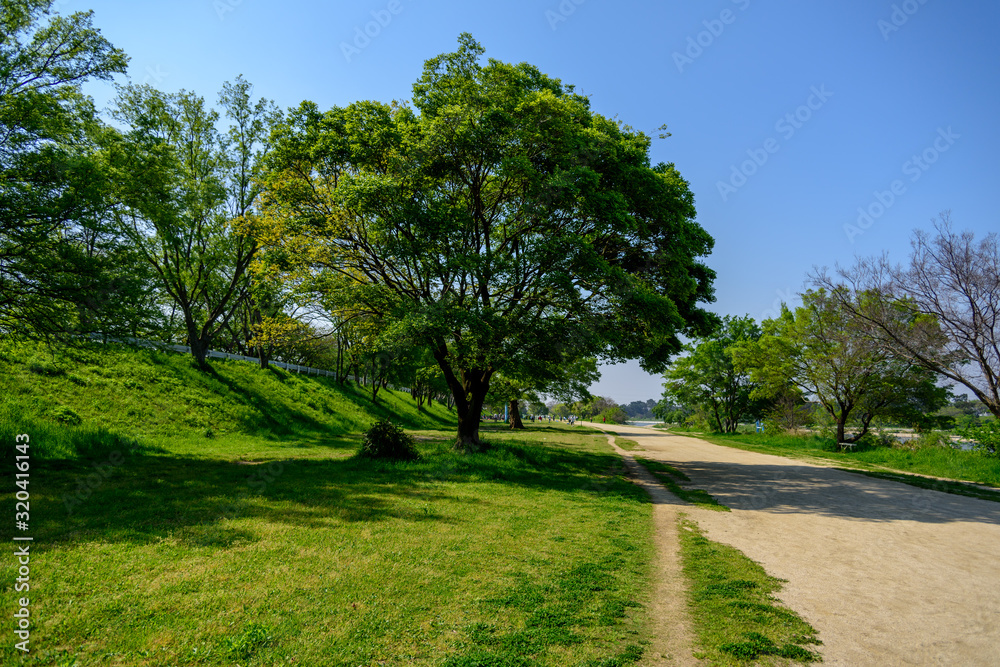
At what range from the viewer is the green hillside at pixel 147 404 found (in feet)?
45.1

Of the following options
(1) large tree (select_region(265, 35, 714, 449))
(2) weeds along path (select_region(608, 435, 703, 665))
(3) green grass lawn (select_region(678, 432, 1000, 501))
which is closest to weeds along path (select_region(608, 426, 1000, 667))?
(2) weeds along path (select_region(608, 435, 703, 665))

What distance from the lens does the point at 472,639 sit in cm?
395

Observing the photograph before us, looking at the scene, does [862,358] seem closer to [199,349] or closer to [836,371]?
[836,371]

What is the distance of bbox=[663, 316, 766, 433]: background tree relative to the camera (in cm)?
4719

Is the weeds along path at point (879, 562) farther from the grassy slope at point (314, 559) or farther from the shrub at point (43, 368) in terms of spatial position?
the shrub at point (43, 368)

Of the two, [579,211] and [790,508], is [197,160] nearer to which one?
[579,211]

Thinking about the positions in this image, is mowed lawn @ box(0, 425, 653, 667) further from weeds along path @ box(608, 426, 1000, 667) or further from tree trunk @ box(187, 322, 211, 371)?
tree trunk @ box(187, 322, 211, 371)

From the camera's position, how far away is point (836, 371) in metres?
30.8

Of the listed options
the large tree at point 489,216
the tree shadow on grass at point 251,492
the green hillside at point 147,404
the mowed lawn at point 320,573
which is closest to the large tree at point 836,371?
the large tree at point 489,216

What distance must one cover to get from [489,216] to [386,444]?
8571 mm

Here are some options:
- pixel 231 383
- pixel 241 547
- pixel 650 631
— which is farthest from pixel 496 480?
pixel 231 383

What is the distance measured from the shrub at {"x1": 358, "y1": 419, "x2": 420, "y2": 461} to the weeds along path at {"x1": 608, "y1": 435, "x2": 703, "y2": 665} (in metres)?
7.93

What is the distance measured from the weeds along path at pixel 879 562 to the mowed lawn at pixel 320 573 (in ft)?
5.64

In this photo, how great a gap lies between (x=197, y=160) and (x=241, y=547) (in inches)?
993
